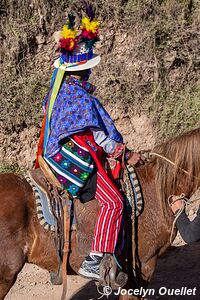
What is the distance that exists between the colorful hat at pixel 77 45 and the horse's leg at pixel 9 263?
5.03 ft

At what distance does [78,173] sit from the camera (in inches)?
178

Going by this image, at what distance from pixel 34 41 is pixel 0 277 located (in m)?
5.26

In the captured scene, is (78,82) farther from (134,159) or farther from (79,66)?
(134,159)

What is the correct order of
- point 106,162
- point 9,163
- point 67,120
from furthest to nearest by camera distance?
point 9,163 → point 106,162 → point 67,120

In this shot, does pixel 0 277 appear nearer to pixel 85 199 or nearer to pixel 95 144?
pixel 85 199

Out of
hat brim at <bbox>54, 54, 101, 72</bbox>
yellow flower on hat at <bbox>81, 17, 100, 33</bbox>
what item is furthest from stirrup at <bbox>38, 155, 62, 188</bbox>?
yellow flower on hat at <bbox>81, 17, 100, 33</bbox>

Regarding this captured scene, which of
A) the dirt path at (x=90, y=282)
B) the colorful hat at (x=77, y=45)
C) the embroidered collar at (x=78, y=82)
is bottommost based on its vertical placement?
the dirt path at (x=90, y=282)

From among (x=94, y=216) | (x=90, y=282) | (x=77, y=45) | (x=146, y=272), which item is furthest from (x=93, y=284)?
(x=77, y=45)

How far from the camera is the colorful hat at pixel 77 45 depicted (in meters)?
4.47

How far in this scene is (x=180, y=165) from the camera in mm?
4625

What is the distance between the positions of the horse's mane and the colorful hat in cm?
97

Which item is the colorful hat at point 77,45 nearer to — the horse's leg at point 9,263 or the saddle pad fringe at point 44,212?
the saddle pad fringe at point 44,212

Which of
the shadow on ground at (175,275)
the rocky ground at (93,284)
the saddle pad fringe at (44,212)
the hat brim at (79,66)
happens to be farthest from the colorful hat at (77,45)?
the shadow on ground at (175,275)

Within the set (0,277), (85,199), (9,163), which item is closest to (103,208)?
(85,199)
